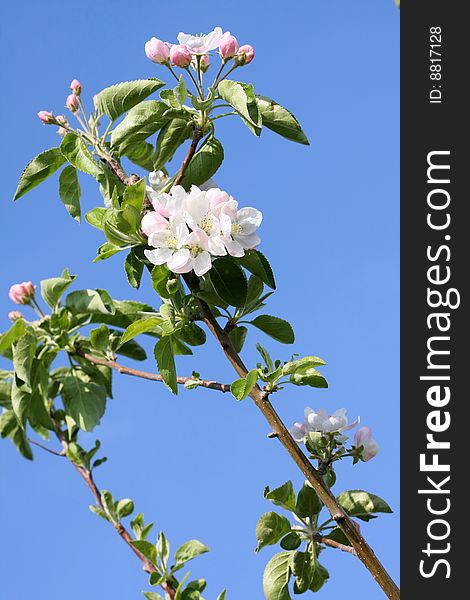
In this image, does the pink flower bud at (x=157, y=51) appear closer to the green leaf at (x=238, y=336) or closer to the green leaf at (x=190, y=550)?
the green leaf at (x=238, y=336)

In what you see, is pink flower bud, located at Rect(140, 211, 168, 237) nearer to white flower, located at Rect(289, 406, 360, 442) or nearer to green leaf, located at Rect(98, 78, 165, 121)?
green leaf, located at Rect(98, 78, 165, 121)

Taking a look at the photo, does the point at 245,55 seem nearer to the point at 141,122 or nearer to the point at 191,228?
the point at 141,122

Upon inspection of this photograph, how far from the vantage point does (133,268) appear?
1.94m

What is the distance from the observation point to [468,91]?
6.52 ft

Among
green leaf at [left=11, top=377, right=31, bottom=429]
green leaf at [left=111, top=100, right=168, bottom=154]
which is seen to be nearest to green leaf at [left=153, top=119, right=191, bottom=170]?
green leaf at [left=111, top=100, right=168, bottom=154]

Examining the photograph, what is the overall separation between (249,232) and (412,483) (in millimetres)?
640

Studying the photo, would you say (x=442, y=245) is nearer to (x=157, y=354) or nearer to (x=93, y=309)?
(x=157, y=354)

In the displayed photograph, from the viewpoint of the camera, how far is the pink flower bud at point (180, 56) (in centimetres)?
185

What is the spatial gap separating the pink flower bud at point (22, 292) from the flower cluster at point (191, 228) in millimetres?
1125

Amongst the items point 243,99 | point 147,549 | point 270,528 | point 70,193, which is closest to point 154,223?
point 243,99

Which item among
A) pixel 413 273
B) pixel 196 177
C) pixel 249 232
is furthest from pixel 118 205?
pixel 413 273

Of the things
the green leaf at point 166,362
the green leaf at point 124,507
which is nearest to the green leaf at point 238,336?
the green leaf at point 166,362

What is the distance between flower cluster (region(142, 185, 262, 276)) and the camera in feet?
5.61

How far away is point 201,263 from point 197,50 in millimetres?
495
